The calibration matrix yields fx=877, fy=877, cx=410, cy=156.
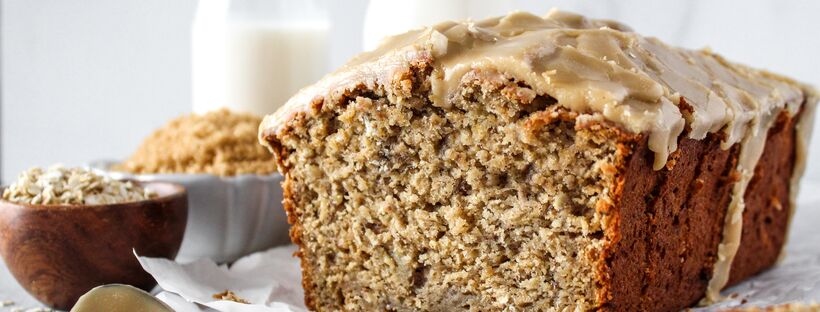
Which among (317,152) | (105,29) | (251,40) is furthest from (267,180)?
(105,29)

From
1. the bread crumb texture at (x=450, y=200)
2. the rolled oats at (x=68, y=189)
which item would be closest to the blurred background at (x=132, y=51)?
the rolled oats at (x=68, y=189)

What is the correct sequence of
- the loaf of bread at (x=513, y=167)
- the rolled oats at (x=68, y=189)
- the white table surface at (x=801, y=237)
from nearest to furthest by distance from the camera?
the loaf of bread at (x=513, y=167), the rolled oats at (x=68, y=189), the white table surface at (x=801, y=237)

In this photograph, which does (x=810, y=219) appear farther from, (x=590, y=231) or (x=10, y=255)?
(x=10, y=255)

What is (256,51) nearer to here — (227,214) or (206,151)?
(206,151)

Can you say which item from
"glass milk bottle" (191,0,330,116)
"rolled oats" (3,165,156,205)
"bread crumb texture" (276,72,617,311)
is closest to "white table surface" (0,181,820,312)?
"rolled oats" (3,165,156,205)

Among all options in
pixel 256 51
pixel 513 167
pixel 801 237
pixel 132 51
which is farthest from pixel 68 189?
pixel 132 51

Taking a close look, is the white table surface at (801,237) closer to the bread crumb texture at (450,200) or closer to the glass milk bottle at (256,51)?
the bread crumb texture at (450,200)

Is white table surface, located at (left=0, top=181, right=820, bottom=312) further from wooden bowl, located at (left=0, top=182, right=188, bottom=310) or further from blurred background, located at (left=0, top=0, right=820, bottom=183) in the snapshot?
blurred background, located at (left=0, top=0, right=820, bottom=183)
